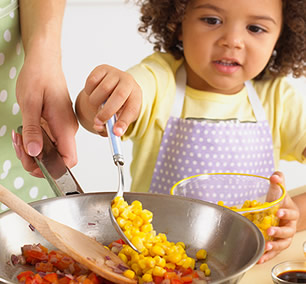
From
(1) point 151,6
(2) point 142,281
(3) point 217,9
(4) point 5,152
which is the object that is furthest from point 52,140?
(1) point 151,6

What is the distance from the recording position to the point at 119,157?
0.77 metres

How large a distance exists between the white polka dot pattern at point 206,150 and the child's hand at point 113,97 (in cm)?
48

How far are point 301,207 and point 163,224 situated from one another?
1.61 feet

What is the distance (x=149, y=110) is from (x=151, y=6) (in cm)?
38

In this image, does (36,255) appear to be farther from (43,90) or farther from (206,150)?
(206,150)

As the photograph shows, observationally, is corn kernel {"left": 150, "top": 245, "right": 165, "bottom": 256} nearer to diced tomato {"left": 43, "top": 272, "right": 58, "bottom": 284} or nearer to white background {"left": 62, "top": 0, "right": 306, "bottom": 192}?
diced tomato {"left": 43, "top": 272, "right": 58, "bottom": 284}

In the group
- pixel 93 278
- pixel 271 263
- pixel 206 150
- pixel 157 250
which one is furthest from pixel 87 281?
pixel 206 150

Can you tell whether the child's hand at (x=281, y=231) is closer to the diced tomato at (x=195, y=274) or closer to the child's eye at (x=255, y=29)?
the diced tomato at (x=195, y=274)

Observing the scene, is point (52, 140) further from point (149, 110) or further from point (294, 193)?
point (294, 193)

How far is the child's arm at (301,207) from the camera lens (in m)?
1.11

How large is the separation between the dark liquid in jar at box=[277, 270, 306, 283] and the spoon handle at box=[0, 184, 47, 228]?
0.41 m

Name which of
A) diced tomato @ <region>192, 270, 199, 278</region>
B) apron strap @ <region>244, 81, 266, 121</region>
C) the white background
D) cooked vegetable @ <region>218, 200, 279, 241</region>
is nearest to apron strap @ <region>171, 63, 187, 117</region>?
apron strap @ <region>244, 81, 266, 121</region>

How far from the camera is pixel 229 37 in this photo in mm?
1321

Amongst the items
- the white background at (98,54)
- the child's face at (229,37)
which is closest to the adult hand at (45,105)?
the child's face at (229,37)
